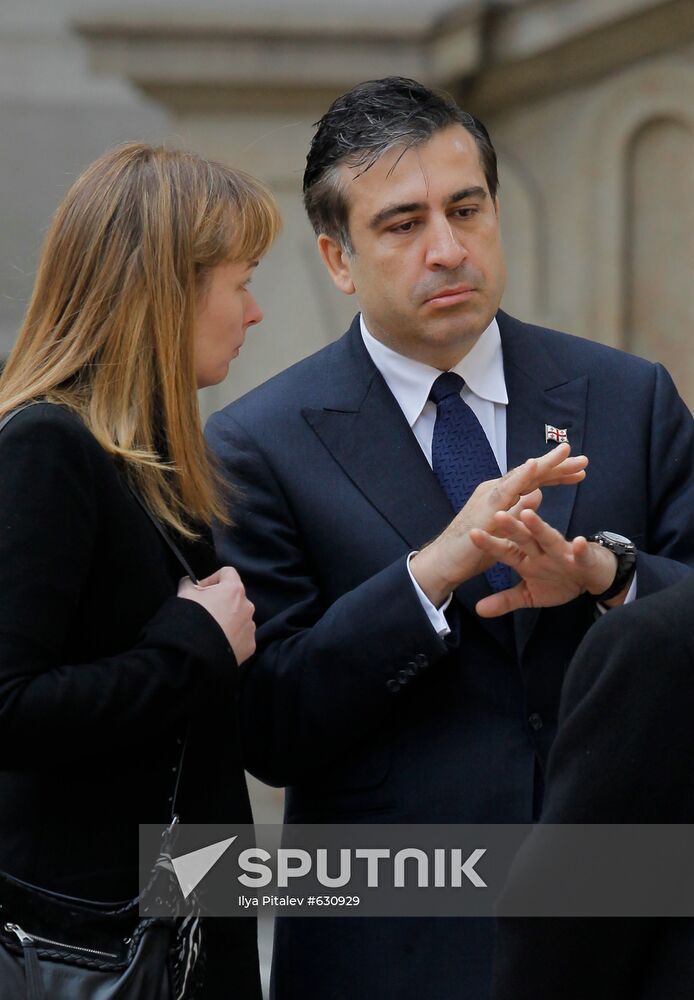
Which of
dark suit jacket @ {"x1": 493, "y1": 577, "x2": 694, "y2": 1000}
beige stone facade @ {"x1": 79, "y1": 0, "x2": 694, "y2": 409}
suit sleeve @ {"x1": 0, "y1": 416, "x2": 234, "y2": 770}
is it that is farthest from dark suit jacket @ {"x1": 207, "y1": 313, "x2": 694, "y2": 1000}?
beige stone facade @ {"x1": 79, "y1": 0, "x2": 694, "y2": 409}

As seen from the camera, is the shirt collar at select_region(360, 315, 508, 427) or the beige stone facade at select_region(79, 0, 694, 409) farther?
the beige stone facade at select_region(79, 0, 694, 409)

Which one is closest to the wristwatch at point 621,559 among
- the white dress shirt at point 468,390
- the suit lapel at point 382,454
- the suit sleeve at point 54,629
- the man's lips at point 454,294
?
the suit lapel at point 382,454

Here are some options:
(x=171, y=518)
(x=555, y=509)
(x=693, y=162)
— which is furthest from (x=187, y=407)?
(x=693, y=162)

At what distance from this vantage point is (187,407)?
92.9 inches

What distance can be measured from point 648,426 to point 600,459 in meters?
0.11

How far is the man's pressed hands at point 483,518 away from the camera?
7.83 feet

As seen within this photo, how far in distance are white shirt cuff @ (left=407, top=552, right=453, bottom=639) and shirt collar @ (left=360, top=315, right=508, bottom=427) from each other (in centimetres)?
37

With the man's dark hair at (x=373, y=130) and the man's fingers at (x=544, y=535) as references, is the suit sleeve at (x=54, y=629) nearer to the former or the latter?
the man's fingers at (x=544, y=535)

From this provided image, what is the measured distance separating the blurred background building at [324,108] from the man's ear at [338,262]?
2.55 metres

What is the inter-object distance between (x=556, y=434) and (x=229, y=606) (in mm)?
737

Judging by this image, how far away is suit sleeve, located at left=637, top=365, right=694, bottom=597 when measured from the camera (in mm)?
2684

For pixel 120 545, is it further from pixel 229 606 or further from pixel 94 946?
pixel 94 946

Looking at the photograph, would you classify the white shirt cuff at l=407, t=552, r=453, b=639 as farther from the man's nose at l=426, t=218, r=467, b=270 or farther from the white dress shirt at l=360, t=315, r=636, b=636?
the man's nose at l=426, t=218, r=467, b=270

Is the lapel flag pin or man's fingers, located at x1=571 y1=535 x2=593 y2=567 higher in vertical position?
the lapel flag pin
